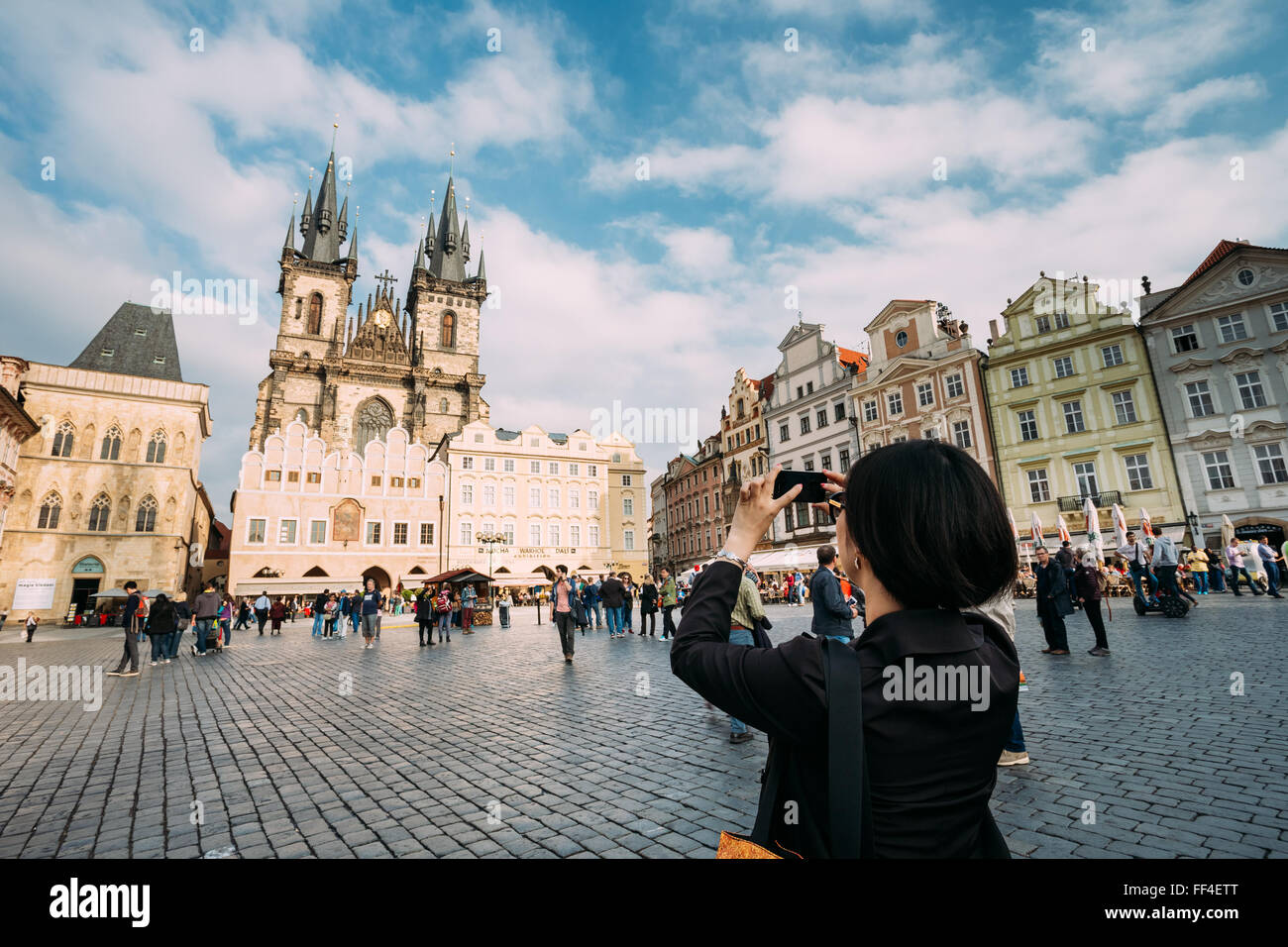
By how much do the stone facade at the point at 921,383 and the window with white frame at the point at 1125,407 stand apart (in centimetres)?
523

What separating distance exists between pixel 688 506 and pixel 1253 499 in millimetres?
37557

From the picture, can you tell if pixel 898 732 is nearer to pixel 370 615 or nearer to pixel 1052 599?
pixel 1052 599

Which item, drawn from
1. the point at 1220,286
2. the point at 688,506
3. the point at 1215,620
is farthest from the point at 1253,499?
the point at 688,506

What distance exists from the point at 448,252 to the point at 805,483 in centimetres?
8081

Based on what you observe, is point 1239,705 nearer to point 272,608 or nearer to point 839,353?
point 272,608

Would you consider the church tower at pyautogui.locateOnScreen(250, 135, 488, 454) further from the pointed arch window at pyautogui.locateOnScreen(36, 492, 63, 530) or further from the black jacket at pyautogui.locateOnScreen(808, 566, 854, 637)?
the black jacket at pyautogui.locateOnScreen(808, 566, 854, 637)

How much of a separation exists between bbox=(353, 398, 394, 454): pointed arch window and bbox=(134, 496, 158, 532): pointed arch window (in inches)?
803

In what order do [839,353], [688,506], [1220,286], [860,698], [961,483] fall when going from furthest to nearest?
[688,506], [839,353], [1220,286], [961,483], [860,698]

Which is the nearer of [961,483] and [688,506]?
[961,483]

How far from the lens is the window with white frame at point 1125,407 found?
27.3 meters

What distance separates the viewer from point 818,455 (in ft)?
125

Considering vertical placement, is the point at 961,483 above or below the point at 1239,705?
above

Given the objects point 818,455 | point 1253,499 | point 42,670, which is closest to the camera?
point 42,670

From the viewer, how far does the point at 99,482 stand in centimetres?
3784
